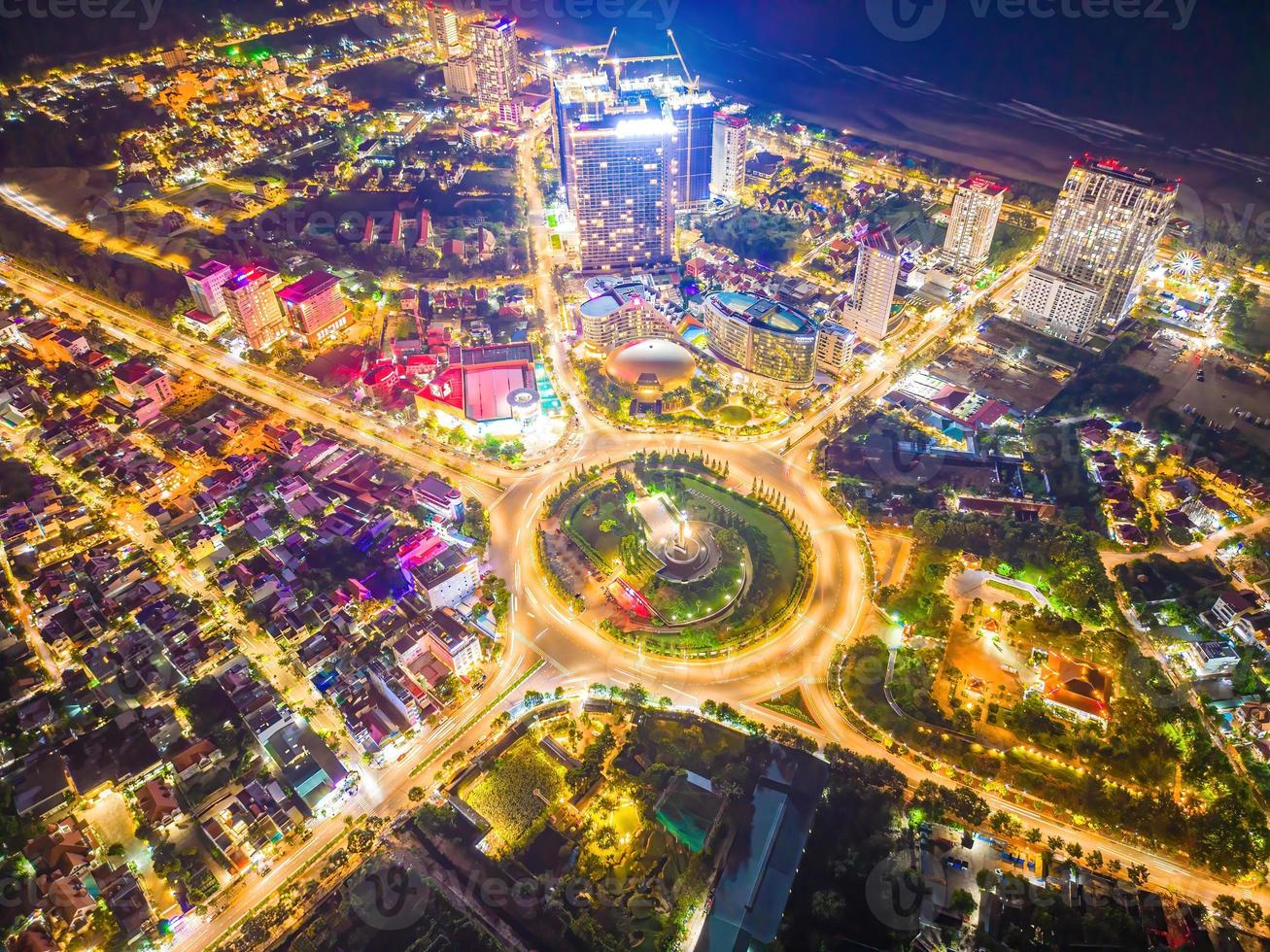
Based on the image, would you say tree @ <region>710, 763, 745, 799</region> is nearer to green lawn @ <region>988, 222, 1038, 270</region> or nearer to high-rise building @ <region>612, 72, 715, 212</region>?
high-rise building @ <region>612, 72, 715, 212</region>

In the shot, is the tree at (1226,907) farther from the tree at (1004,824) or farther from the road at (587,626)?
the tree at (1004,824)

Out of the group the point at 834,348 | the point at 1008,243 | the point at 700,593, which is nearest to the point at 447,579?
the point at 700,593

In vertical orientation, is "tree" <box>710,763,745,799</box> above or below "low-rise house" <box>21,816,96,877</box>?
above

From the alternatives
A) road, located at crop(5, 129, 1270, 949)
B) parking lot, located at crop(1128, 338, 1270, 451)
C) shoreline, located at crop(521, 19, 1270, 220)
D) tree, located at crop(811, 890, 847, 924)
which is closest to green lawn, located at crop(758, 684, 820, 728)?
road, located at crop(5, 129, 1270, 949)

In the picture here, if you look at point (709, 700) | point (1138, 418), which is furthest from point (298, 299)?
point (1138, 418)

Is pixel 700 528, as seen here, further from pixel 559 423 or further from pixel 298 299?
pixel 298 299

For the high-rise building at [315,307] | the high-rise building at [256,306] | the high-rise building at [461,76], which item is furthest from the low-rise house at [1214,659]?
the high-rise building at [461,76]
